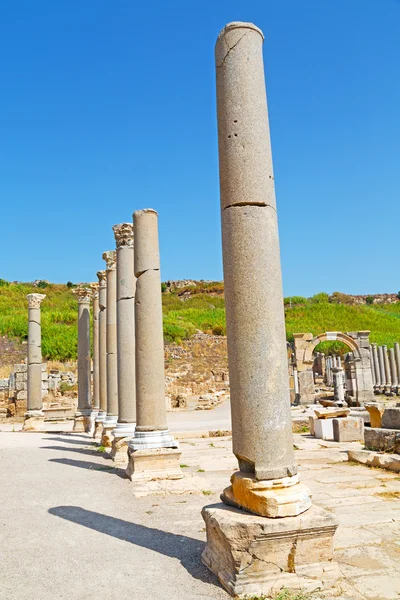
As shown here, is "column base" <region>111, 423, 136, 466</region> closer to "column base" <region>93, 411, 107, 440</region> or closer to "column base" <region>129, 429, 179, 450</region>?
"column base" <region>129, 429, 179, 450</region>

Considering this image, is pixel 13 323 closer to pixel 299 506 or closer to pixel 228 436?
pixel 228 436

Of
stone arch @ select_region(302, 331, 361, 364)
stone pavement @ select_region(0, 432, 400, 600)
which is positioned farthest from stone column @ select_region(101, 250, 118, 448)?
stone arch @ select_region(302, 331, 361, 364)

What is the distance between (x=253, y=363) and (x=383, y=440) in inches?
255

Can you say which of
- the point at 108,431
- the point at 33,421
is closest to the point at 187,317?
the point at 33,421

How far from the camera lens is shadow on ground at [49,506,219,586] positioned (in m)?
4.35

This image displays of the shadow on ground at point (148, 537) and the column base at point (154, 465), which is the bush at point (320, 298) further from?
the shadow on ground at point (148, 537)

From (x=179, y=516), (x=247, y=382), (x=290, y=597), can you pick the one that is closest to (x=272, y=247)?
(x=247, y=382)

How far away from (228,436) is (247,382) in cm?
1136

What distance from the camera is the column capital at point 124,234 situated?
1094 cm

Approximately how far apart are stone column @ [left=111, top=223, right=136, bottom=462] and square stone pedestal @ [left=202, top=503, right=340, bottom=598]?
6565 millimetres

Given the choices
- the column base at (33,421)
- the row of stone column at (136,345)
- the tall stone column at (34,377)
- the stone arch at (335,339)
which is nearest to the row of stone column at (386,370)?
the stone arch at (335,339)

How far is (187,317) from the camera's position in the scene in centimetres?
5394

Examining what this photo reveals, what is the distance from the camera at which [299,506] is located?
13.3ft

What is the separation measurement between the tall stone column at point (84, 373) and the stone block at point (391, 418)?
9802 mm
